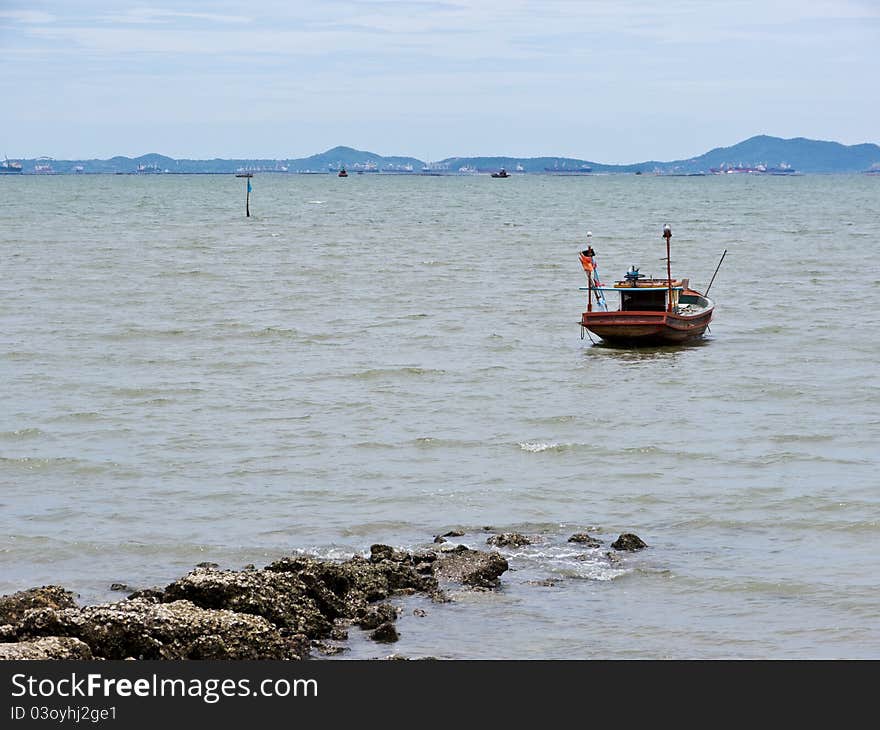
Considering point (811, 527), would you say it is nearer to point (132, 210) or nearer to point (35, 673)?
point (35, 673)

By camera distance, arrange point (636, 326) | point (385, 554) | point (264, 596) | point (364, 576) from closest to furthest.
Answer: point (264, 596) → point (364, 576) → point (385, 554) → point (636, 326)

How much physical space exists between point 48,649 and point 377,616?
3.87 m

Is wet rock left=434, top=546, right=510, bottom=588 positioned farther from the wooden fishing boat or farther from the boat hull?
the boat hull

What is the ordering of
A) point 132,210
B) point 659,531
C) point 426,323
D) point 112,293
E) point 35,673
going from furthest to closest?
point 132,210
point 112,293
point 426,323
point 659,531
point 35,673

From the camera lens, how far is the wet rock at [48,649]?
37.1 feet

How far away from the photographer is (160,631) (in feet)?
40.3

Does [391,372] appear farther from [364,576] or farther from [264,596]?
[264,596]

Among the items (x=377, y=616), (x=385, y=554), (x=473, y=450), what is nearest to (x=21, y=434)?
(x=473, y=450)

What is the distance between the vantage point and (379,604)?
15.0 m

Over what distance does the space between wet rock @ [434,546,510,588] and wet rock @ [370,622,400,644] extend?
2.02 meters

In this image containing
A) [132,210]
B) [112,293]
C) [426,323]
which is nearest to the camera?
[426,323]

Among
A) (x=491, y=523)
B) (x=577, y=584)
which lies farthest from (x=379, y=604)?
(x=491, y=523)

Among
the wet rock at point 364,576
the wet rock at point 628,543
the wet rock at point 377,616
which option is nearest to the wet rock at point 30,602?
the wet rock at point 364,576

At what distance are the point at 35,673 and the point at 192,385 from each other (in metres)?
19.8
